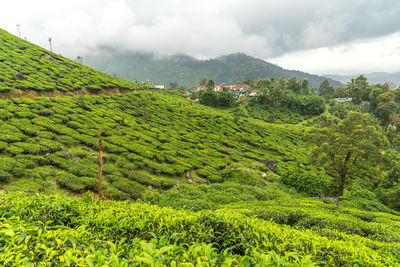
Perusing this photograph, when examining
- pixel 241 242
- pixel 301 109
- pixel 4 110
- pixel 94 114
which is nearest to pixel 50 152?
pixel 4 110

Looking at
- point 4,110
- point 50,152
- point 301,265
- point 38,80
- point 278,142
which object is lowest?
point 278,142

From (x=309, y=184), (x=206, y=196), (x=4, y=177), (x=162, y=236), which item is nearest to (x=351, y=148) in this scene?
(x=309, y=184)

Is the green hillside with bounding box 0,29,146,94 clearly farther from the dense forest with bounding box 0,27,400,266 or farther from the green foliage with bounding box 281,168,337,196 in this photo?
the green foliage with bounding box 281,168,337,196

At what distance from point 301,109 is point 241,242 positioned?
73828 mm

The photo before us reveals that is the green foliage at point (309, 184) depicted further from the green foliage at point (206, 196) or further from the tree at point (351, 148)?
the green foliage at point (206, 196)

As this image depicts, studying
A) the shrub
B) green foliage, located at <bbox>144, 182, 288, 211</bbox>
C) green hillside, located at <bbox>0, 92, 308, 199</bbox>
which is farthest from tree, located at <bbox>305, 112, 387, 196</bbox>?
the shrub

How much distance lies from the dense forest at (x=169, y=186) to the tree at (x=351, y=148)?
90 mm

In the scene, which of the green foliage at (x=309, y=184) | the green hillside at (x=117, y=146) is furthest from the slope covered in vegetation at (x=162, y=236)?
the green foliage at (x=309, y=184)

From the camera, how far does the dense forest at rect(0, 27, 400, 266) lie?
2555mm

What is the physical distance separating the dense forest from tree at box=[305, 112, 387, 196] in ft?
0.29

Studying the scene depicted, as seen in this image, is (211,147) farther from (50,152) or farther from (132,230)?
(132,230)

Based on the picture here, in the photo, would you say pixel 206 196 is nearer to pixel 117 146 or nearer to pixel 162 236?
pixel 117 146

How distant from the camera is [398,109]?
54719mm

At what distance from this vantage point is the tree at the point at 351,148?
13.8m
